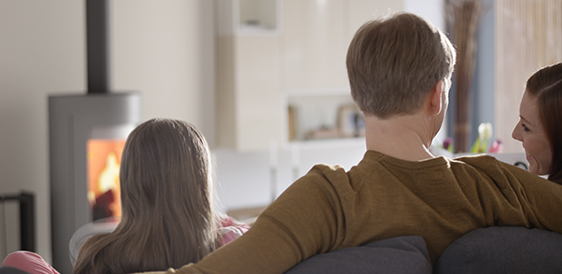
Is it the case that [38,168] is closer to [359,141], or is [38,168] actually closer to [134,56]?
[134,56]

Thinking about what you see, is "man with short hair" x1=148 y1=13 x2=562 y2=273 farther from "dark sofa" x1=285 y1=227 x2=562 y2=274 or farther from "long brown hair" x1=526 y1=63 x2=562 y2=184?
"long brown hair" x1=526 y1=63 x2=562 y2=184

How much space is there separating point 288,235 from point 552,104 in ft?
2.73

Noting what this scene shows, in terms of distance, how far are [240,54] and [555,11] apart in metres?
2.73

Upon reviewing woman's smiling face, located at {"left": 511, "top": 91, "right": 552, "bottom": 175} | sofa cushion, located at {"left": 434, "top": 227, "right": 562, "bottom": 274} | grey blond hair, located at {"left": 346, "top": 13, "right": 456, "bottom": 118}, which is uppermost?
→ grey blond hair, located at {"left": 346, "top": 13, "right": 456, "bottom": 118}

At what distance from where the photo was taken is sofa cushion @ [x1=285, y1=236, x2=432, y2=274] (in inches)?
40.8

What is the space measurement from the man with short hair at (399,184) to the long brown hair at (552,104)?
314mm

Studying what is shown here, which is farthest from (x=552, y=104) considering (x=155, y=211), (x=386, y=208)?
(x=155, y=211)

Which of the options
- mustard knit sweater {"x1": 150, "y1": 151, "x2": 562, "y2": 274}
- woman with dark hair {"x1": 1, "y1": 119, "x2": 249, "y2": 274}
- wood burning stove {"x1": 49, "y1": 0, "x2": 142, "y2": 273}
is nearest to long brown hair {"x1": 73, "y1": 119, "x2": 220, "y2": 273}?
woman with dark hair {"x1": 1, "y1": 119, "x2": 249, "y2": 274}

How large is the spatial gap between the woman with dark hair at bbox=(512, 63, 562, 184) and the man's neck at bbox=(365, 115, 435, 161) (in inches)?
19.1

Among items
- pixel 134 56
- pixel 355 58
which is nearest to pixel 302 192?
pixel 355 58

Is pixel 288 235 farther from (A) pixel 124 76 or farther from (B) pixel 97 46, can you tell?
(A) pixel 124 76

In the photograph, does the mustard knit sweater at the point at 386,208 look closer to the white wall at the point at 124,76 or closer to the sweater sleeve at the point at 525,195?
the sweater sleeve at the point at 525,195

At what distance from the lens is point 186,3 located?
436 cm

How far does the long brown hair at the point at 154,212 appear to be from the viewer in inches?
54.7
